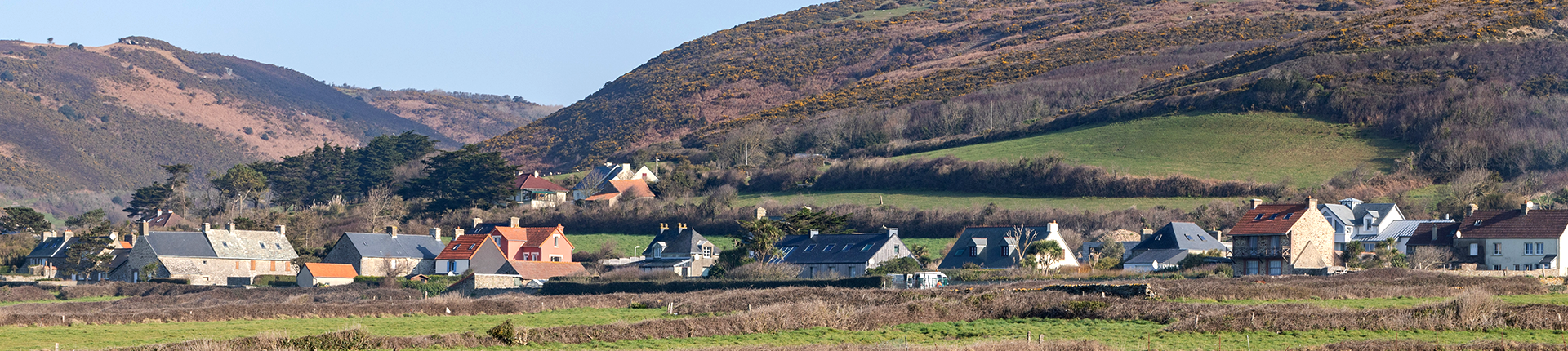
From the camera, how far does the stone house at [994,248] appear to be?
5688cm

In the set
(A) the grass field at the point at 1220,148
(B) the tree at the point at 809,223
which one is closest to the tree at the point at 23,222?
(B) the tree at the point at 809,223

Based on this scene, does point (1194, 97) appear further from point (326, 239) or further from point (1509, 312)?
point (1509, 312)

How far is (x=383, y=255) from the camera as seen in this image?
66250mm

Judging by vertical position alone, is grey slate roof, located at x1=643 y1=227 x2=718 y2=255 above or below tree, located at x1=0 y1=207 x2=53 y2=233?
below

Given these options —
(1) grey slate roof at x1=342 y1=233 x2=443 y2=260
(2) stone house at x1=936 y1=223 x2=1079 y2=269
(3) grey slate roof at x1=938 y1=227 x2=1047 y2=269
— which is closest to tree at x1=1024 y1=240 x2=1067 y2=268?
(2) stone house at x1=936 y1=223 x2=1079 y2=269

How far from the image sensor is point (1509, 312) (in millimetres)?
26016

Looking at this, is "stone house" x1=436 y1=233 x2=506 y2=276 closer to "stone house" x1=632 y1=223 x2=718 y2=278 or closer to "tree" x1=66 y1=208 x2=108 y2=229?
"stone house" x1=632 y1=223 x2=718 y2=278

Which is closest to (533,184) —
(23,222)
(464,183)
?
(464,183)

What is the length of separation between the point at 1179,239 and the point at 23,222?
6754cm

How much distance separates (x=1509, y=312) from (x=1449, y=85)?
63.9 meters

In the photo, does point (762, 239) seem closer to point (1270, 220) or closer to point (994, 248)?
point (994, 248)

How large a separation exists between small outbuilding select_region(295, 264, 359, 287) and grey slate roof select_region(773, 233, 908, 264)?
19.0 metres

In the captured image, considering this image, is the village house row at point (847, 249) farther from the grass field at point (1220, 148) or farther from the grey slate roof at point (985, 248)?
the grass field at point (1220, 148)

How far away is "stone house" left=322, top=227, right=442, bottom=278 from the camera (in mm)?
65312
